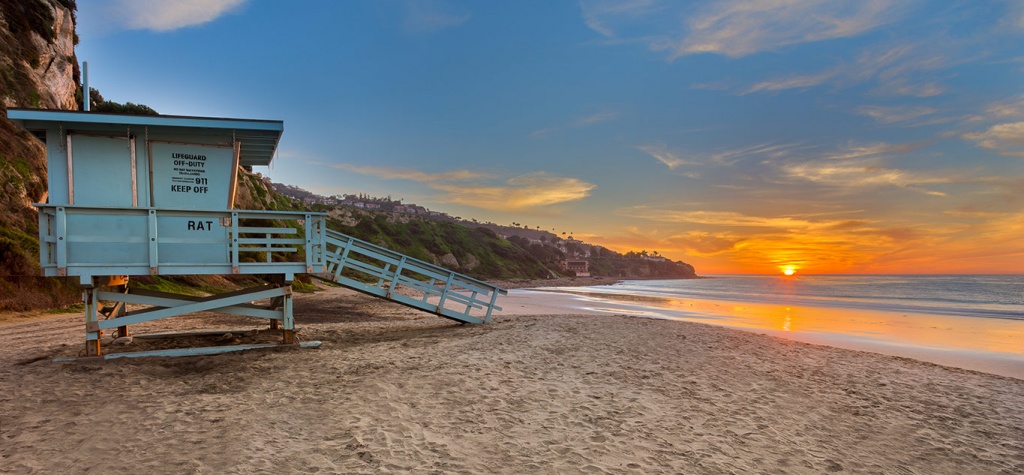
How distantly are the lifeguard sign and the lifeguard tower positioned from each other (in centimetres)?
2

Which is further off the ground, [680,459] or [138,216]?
[138,216]

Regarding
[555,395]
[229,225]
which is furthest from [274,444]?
[229,225]

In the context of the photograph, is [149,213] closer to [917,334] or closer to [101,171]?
[101,171]

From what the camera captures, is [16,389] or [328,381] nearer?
[16,389]

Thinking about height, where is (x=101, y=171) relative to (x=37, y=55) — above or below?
below

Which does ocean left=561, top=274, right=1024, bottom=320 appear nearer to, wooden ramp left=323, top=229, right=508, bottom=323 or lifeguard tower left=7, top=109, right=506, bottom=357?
wooden ramp left=323, top=229, right=508, bottom=323

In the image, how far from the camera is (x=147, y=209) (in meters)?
8.66

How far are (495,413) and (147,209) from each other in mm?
7835

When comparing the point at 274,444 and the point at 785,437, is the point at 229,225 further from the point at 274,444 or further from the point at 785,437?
the point at 785,437

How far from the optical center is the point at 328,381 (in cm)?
741

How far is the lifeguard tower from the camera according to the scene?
8508 mm

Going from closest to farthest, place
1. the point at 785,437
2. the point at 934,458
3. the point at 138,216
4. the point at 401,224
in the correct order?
the point at 934,458 < the point at 785,437 < the point at 138,216 < the point at 401,224

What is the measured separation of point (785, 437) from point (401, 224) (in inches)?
3952

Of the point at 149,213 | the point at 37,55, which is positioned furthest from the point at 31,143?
the point at 149,213
